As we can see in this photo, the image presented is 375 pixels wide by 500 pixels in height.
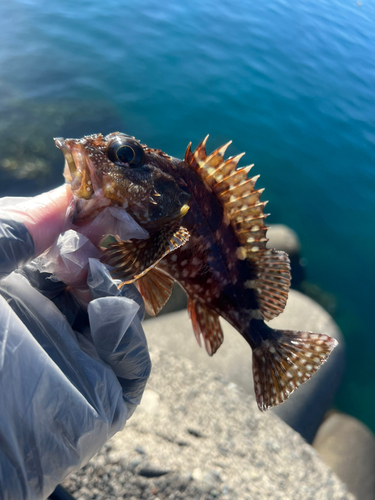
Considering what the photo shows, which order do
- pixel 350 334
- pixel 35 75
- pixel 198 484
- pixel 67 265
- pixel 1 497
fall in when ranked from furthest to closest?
1. pixel 35 75
2. pixel 350 334
3. pixel 198 484
4. pixel 67 265
5. pixel 1 497

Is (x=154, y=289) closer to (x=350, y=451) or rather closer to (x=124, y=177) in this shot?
(x=124, y=177)

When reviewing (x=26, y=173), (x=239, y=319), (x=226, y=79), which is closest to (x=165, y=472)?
(x=239, y=319)

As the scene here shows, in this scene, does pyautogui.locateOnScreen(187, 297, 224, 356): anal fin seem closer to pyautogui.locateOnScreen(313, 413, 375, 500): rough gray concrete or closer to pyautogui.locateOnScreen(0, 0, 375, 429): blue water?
pyautogui.locateOnScreen(313, 413, 375, 500): rough gray concrete

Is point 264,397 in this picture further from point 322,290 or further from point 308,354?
point 322,290

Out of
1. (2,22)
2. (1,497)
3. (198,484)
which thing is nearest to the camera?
(1,497)

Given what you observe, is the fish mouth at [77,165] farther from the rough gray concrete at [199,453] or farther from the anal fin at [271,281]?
the rough gray concrete at [199,453]

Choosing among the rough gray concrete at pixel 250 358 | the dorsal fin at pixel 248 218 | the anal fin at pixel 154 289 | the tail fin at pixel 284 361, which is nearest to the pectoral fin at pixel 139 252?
the anal fin at pixel 154 289
